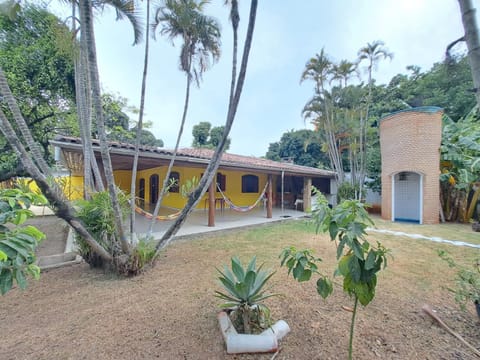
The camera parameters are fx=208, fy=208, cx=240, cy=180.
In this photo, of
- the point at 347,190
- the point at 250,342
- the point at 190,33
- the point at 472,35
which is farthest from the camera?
the point at 347,190

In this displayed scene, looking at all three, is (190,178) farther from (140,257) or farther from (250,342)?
(250,342)

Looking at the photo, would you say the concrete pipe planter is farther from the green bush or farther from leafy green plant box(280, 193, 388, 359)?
the green bush

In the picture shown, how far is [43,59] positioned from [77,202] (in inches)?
223

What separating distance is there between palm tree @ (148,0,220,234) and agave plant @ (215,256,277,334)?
2341 millimetres

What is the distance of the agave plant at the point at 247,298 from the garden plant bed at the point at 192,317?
0.23 m

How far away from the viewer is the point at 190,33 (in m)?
3.84

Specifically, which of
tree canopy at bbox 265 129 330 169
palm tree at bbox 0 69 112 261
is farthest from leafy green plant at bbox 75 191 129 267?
tree canopy at bbox 265 129 330 169

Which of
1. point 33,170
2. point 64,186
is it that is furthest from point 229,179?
point 33,170

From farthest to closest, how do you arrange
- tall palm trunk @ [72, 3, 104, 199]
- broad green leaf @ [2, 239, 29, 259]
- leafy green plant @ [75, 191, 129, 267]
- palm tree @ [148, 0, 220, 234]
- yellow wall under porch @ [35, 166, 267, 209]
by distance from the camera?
yellow wall under porch @ [35, 166, 267, 209] → palm tree @ [148, 0, 220, 234] → tall palm trunk @ [72, 3, 104, 199] → leafy green plant @ [75, 191, 129, 267] → broad green leaf @ [2, 239, 29, 259]

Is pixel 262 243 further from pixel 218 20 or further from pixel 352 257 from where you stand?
pixel 218 20

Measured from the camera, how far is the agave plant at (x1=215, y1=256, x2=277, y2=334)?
1.86 meters

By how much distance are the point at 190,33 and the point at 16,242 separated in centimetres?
412

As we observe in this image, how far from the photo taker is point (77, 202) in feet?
10.8

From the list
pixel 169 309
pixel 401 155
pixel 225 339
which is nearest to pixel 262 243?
pixel 169 309
